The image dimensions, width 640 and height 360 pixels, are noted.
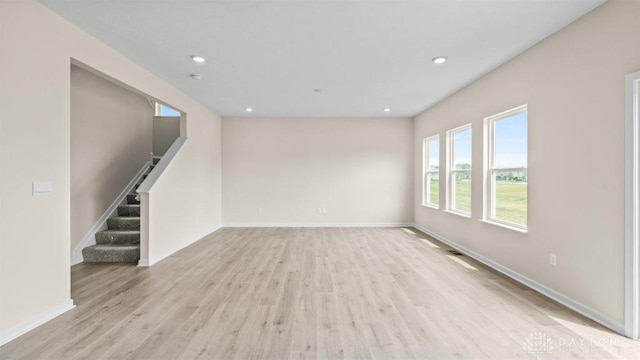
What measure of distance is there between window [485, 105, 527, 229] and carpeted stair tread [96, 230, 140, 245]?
208 inches

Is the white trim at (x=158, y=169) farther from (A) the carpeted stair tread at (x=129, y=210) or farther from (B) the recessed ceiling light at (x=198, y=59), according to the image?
(B) the recessed ceiling light at (x=198, y=59)

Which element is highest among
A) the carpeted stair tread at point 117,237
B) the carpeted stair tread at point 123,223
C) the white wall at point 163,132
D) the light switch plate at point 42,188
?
the white wall at point 163,132

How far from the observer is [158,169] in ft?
13.8

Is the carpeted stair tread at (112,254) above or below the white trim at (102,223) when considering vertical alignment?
below

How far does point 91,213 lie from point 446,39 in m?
5.46

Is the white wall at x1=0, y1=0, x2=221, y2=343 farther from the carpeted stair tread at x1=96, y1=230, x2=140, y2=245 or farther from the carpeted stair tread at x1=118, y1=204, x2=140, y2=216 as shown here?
the carpeted stair tread at x1=118, y1=204, x2=140, y2=216

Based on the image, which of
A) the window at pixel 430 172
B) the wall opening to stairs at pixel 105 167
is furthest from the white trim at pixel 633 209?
the wall opening to stairs at pixel 105 167

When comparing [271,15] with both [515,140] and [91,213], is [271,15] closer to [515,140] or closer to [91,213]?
[515,140]

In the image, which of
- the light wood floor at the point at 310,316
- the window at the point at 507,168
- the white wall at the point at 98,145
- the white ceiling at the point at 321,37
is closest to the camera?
the light wood floor at the point at 310,316

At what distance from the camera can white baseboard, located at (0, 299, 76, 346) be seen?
80.6 inches

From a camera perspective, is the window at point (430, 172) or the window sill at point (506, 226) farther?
the window at point (430, 172)

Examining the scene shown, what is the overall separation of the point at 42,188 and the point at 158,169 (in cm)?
191

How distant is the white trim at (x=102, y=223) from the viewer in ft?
13.1

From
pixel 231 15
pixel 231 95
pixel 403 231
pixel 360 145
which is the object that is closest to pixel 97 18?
pixel 231 15
